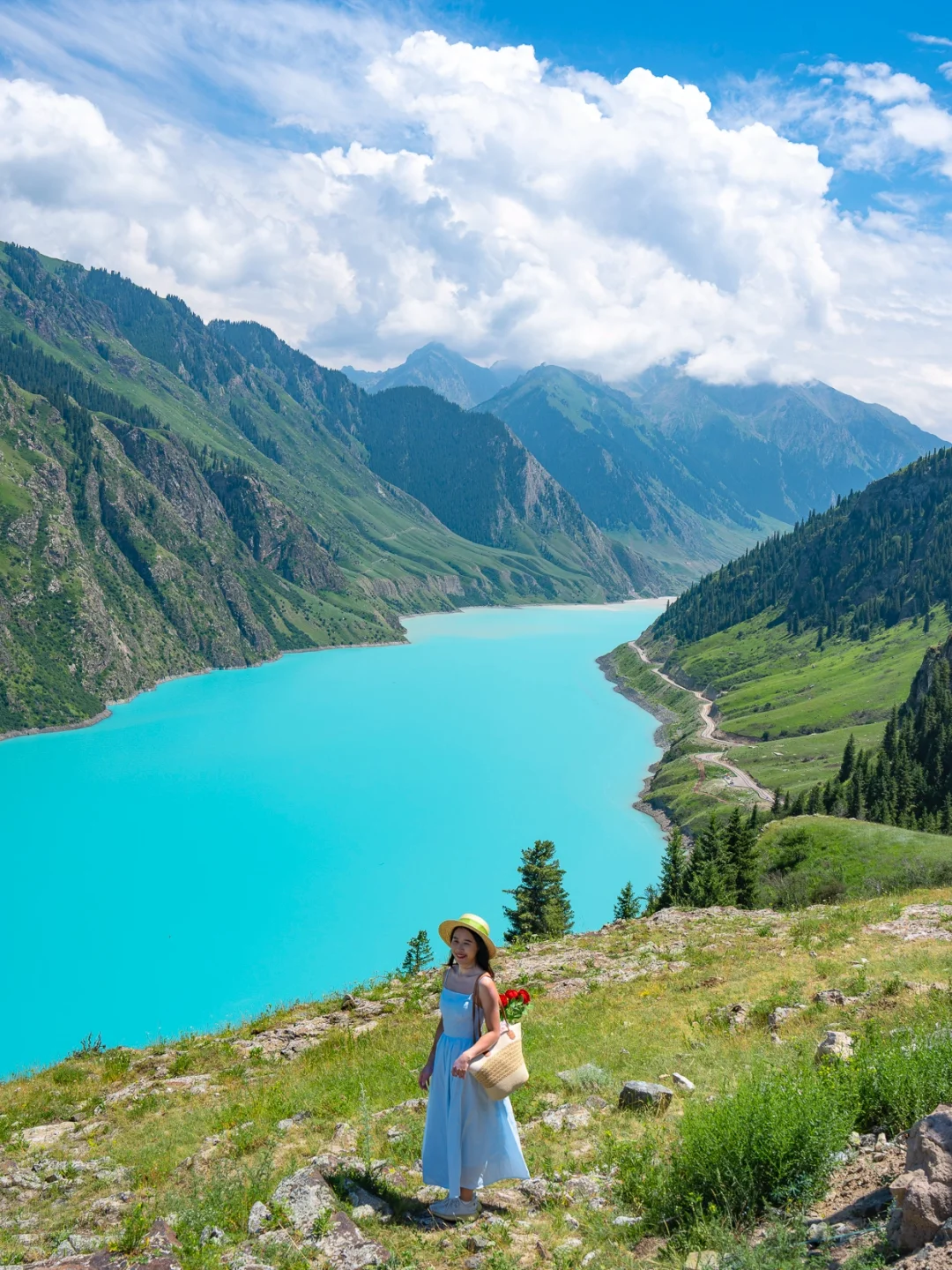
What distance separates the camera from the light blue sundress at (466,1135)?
9.95 meters

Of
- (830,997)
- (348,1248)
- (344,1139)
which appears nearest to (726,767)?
(830,997)

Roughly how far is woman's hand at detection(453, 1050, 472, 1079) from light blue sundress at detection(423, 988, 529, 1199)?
189mm

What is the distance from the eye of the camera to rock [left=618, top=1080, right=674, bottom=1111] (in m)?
12.2

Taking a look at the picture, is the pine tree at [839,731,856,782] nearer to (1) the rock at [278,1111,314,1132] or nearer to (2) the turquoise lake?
(2) the turquoise lake

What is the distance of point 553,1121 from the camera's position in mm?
12383

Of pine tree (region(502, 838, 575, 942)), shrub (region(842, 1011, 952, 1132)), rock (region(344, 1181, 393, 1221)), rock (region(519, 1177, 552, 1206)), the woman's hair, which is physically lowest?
pine tree (region(502, 838, 575, 942))

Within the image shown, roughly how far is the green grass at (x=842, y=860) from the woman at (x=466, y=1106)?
3508 centimetres

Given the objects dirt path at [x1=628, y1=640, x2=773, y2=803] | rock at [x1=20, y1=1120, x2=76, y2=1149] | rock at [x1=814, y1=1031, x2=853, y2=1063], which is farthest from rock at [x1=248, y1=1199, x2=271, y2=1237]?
dirt path at [x1=628, y1=640, x2=773, y2=803]

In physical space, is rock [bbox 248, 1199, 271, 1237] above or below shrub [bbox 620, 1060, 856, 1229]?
below

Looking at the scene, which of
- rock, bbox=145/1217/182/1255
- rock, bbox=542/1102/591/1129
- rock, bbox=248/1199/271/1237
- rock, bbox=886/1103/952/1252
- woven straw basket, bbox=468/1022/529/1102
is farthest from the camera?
rock, bbox=542/1102/591/1129

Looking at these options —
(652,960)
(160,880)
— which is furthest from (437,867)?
(652,960)

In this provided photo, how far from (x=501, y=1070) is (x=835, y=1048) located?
6.00m

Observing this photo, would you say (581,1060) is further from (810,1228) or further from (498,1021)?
(810,1228)

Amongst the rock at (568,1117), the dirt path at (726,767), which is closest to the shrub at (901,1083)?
the rock at (568,1117)
